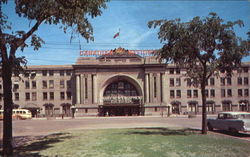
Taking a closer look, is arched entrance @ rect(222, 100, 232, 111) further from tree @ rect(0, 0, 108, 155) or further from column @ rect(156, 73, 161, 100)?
tree @ rect(0, 0, 108, 155)

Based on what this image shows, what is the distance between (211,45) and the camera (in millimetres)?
15656

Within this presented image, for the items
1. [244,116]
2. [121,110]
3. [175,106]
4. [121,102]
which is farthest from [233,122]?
[175,106]

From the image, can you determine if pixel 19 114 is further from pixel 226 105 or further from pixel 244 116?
pixel 226 105

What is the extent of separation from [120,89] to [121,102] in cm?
473

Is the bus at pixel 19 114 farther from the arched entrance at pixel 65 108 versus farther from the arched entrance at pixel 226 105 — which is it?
the arched entrance at pixel 226 105

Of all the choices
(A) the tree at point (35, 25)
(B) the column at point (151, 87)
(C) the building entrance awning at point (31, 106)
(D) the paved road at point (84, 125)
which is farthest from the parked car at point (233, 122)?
(C) the building entrance awning at point (31, 106)

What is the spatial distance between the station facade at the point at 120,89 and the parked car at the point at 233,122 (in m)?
37.2

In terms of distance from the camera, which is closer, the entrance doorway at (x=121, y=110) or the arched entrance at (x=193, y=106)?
the entrance doorway at (x=121, y=110)

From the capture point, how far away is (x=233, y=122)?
1588 cm

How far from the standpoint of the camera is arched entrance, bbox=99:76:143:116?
55.5 metres

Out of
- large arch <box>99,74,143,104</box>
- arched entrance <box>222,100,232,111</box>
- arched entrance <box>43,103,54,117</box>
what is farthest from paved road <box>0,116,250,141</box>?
arched entrance <box>222,100,232,111</box>

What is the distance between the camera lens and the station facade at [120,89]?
55.9 meters

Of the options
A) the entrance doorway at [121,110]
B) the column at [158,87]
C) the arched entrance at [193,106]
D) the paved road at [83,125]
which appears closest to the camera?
the paved road at [83,125]

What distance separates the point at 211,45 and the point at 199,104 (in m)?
46.4
